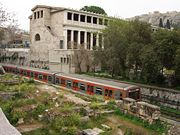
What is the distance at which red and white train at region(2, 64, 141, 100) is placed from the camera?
22.7m

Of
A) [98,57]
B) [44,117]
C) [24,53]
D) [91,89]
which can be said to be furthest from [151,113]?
[24,53]

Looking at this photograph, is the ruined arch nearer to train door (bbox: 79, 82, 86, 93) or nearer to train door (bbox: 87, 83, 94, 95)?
train door (bbox: 79, 82, 86, 93)

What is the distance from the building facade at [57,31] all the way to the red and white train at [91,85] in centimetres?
1367

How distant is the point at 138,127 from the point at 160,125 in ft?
4.59

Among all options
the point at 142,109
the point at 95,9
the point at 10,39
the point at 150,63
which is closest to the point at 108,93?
the point at 150,63

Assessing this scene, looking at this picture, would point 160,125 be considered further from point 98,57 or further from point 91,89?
point 98,57

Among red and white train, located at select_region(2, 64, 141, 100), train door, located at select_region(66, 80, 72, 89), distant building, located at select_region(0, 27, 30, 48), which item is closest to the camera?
red and white train, located at select_region(2, 64, 141, 100)

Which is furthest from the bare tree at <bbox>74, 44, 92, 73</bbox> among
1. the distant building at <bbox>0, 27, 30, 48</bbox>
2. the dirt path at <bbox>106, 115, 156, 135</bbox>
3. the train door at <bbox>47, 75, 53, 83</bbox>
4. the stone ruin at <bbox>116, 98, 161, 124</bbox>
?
the dirt path at <bbox>106, 115, 156, 135</bbox>

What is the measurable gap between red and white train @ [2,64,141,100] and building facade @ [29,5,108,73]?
13671mm

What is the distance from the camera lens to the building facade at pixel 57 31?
51.0 metres

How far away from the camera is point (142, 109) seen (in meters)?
16.0

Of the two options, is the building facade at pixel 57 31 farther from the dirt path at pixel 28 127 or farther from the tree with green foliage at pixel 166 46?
the dirt path at pixel 28 127

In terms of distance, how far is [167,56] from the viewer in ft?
Result: 87.7

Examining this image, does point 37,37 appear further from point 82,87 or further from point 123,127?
point 123,127
